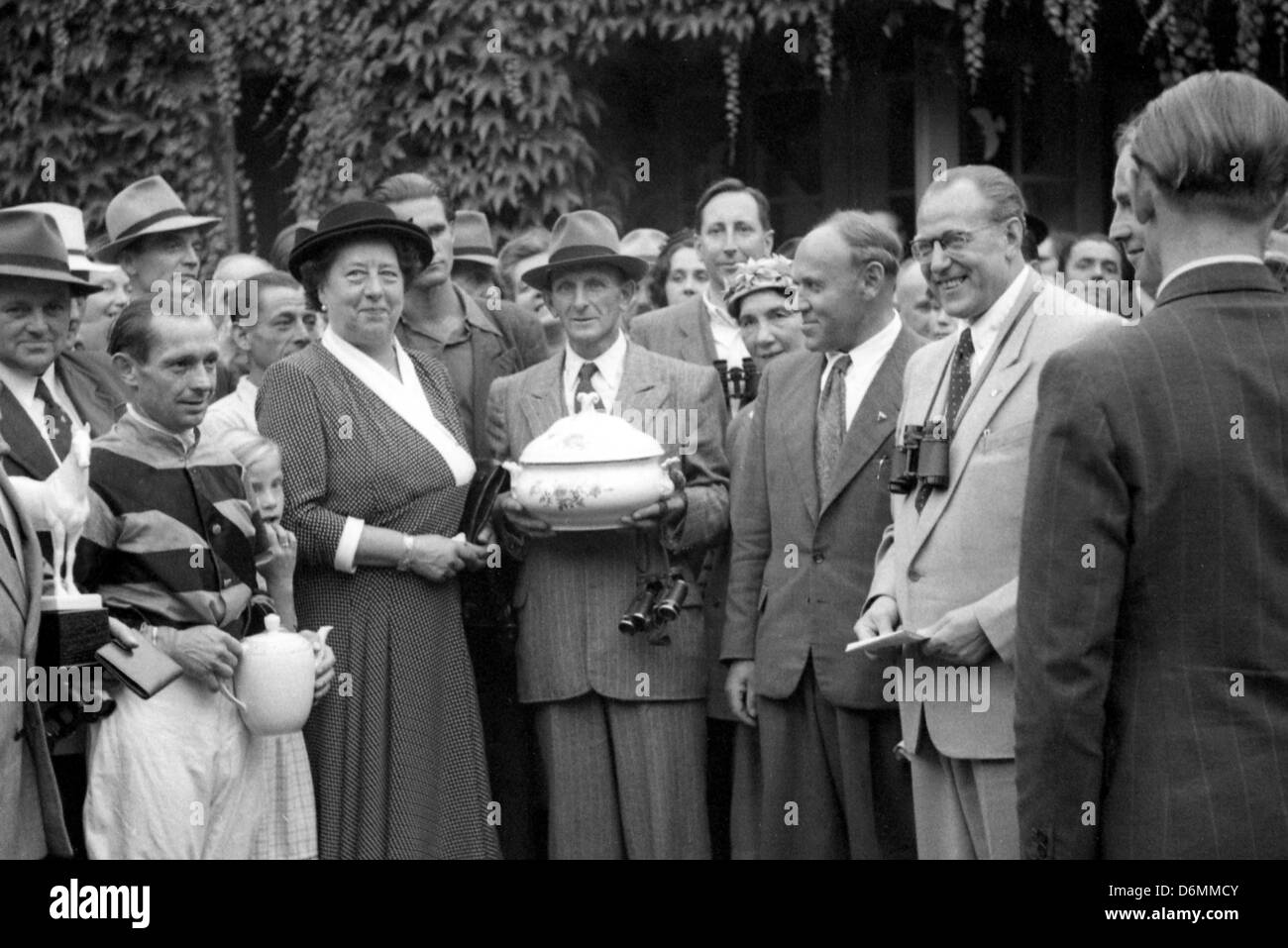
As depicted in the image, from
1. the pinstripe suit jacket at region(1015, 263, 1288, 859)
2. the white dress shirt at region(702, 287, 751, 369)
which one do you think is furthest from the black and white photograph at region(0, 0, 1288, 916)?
the white dress shirt at region(702, 287, 751, 369)

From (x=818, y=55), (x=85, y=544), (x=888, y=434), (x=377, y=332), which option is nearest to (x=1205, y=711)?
(x=888, y=434)

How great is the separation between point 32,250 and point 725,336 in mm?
2516

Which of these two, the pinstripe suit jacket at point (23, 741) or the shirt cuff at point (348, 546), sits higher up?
the shirt cuff at point (348, 546)

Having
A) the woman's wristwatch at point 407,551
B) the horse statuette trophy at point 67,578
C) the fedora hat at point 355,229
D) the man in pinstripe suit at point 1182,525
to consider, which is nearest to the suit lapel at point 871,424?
the woman's wristwatch at point 407,551

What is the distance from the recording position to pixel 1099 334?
290 centimetres

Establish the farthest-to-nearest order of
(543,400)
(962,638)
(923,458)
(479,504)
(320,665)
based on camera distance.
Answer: (543,400) → (479,504) → (320,665) → (923,458) → (962,638)

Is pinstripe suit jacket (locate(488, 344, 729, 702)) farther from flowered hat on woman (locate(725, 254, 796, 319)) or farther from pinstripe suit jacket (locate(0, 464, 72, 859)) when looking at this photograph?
pinstripe suit jacket (locate(0, 464, 72, 859))

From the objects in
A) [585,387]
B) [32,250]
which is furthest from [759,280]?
[32,250]

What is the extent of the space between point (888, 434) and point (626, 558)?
84cm

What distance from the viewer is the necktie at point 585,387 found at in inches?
214

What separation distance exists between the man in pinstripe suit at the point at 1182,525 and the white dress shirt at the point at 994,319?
4.72ft

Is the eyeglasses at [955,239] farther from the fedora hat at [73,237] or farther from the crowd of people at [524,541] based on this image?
the fedora hat at [73,237]

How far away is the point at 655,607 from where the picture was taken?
17.1 feet

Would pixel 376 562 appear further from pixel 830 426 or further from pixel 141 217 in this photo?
pixel 141 217
